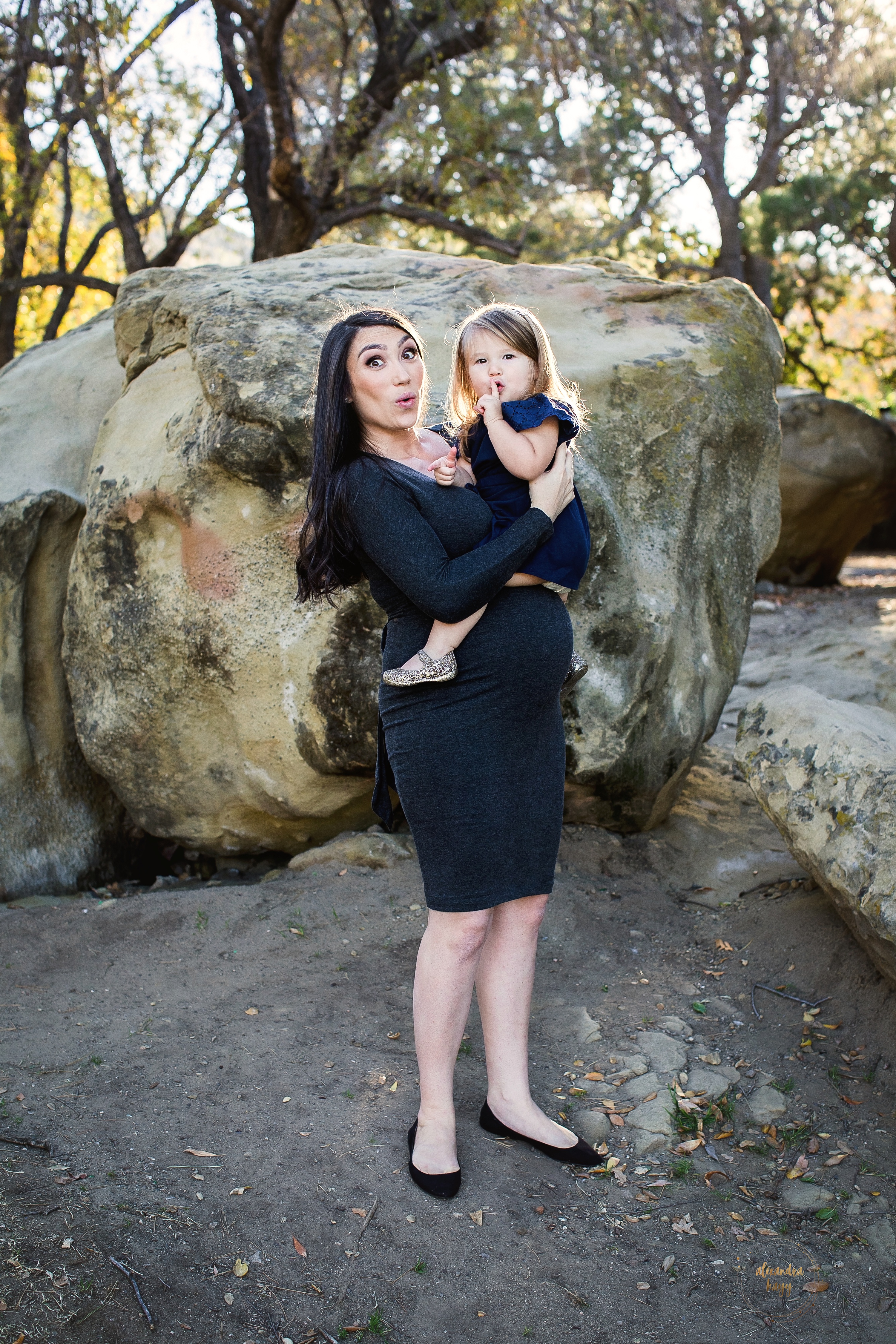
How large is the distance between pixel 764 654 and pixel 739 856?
130 inches

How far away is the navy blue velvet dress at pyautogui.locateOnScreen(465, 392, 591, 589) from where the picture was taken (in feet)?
7.55

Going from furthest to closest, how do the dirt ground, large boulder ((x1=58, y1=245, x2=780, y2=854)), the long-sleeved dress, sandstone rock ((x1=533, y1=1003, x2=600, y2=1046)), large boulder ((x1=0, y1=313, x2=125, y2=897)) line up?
large boulder ((x1=0, y1=313, x2=125, y2=897)) → large boulder ((x1=58, y1=245, x2=780, y2=854)) → sandstone rock ((x1=533, y1=1003, x2=600, y2=1046)) → the long-sleeved dress → the dirt ground

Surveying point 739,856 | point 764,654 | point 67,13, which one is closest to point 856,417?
point 764,654

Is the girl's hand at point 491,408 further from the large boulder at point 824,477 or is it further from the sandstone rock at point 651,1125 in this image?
the large boulder at point 824,477

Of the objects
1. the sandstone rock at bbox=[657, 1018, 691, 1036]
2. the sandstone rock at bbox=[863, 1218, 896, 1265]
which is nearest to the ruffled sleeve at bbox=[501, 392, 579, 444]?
the sandstone rock at bbox=[657, 1018, 691, 1036]

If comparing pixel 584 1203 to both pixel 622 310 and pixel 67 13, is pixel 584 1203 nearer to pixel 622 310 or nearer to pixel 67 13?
pixel 622 310

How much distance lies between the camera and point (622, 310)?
4203mm

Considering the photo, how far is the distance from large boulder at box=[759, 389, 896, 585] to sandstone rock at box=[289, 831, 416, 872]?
648 cm

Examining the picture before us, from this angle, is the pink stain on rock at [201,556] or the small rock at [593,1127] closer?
the small rock at [593,1127]

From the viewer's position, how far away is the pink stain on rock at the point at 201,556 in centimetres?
372

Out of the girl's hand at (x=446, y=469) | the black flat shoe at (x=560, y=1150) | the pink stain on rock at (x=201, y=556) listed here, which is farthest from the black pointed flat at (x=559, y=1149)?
the pink stain on rock at (x=201, y=556)

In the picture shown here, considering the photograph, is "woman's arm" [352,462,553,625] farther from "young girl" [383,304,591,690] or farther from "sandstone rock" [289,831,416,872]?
"sandstone rock" [289,831,416,872]

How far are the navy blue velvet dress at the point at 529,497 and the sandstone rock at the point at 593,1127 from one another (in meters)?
1.36

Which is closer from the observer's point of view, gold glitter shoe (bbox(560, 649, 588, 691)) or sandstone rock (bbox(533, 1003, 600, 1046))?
gold glitter shoe (bbox(560, 649, 588, 691))
